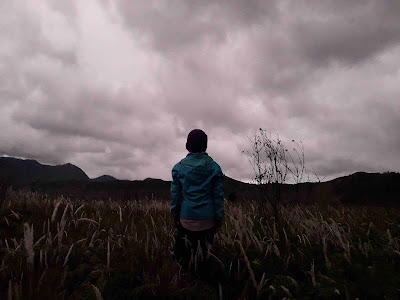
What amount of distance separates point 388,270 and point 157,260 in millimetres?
2329

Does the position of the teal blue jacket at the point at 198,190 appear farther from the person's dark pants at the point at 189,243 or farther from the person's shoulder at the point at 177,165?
the person's dark pants at the point at 189,243

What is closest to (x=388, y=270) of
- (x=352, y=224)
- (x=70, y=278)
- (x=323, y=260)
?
(x=323, y=260)

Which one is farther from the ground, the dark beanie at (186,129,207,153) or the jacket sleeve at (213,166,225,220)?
the dark beanie at (186,129,207,153)

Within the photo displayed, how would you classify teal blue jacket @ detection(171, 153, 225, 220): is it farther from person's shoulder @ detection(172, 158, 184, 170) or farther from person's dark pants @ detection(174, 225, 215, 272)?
person's dark pants @ detection(174, 225, 215, 272)

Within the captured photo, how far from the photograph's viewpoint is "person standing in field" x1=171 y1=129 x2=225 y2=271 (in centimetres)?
400

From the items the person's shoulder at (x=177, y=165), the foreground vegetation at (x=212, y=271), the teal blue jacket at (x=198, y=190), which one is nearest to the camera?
the foreground vegetation at (x=212, y=271)

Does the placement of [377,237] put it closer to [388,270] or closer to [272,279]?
[388,270]

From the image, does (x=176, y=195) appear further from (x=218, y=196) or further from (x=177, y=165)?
(x=218, y=196)

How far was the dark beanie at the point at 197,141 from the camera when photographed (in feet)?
14.2

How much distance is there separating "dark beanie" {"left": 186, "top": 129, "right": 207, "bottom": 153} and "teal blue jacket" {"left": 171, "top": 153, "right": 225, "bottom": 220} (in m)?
0.09

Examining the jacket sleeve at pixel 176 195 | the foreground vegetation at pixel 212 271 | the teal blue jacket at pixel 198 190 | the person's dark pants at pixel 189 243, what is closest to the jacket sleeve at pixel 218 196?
the teal blue jacket at pixel 198 190

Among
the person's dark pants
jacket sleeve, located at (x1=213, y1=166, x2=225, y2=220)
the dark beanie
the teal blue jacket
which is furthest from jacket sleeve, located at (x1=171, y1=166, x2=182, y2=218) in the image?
jacket sleeve, located at (x1=213, y1=166, x2=225, y2=220)

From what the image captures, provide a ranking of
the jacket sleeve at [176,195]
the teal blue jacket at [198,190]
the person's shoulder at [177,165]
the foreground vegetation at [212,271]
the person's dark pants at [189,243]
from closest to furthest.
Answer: the foreground vegetation at [212,271]
the person's dark pants at [189,243]
the teal blue jacket at [198,190]
the jacket sleeve at [176,195]
the person's shoulder at [177,165]

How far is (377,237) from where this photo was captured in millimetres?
4223
